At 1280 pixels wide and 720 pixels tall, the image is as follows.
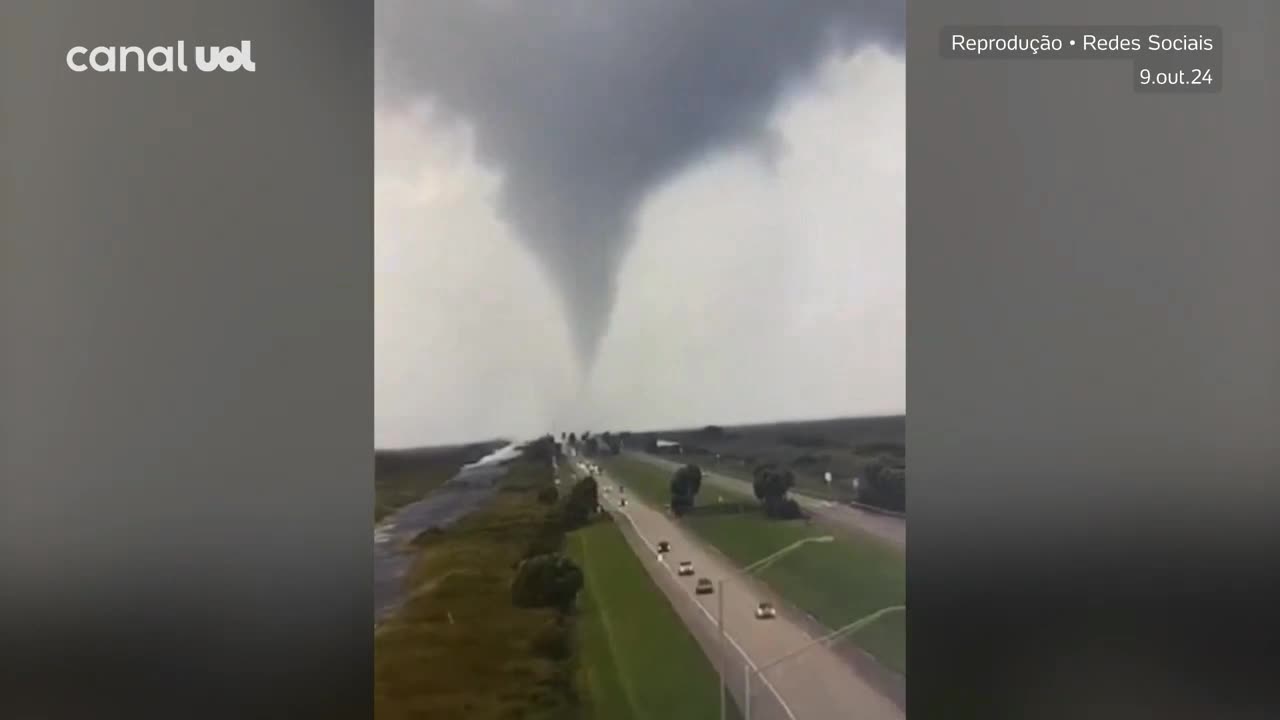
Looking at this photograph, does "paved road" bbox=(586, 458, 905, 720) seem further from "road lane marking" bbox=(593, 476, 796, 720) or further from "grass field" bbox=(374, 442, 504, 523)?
"grass field" bbox=(374, 442, 504, 523)

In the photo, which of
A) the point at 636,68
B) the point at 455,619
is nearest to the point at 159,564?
the point at 455,619

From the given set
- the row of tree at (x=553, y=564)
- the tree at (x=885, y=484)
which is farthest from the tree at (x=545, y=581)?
the tree at (x=885, y=484)

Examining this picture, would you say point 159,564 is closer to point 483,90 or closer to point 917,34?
point 483,90

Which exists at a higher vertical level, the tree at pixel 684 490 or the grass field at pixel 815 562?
the tree at pixel 684 490

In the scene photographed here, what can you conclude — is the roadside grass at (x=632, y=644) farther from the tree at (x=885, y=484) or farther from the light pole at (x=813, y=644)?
the tree at (x=885, y=484)

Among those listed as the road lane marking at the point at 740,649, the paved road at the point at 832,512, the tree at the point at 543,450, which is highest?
the tree at the point at 543,450

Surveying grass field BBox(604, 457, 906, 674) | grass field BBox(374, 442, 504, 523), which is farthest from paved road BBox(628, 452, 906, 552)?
grass field BBox(374, 442, 504, 523)

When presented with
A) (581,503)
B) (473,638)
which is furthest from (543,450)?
(473,638)
